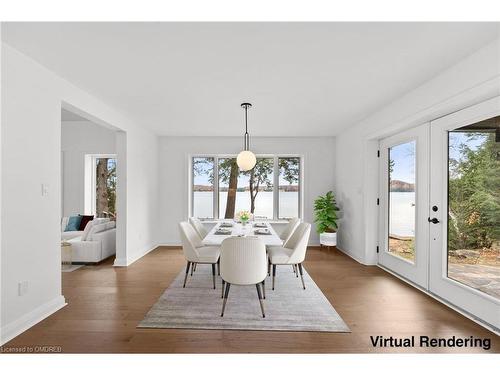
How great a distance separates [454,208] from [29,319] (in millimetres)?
4363

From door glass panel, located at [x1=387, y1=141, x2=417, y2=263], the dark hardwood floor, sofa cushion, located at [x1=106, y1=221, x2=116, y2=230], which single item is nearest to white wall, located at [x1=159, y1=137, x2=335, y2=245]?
sofa cushion, located at [x1=106, y1=221, x2=116, y2=230]

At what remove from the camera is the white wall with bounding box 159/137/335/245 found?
6.00 metres

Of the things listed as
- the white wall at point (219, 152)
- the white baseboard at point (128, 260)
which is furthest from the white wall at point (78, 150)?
the white baseboard at point (128, 260)

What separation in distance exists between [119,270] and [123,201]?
111 cm

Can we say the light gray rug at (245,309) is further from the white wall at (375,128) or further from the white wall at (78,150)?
the white wall at (78,150)

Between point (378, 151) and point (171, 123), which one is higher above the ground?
point (171, 123)

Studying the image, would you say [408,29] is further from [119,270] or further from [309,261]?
[119,270]

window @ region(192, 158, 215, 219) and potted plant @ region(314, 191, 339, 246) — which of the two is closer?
potted plant @ region(314, 191, 339, 246)

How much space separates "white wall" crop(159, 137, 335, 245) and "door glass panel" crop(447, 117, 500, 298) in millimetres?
3196

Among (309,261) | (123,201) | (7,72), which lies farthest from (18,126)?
(309,261)

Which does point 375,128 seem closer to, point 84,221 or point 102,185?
point 84,221

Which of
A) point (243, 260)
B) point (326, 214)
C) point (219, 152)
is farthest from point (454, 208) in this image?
point (219, 152)

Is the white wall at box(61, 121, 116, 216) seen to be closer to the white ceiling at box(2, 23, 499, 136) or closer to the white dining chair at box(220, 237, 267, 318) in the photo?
the white ceiling at box(2, 23, 499, 136)
